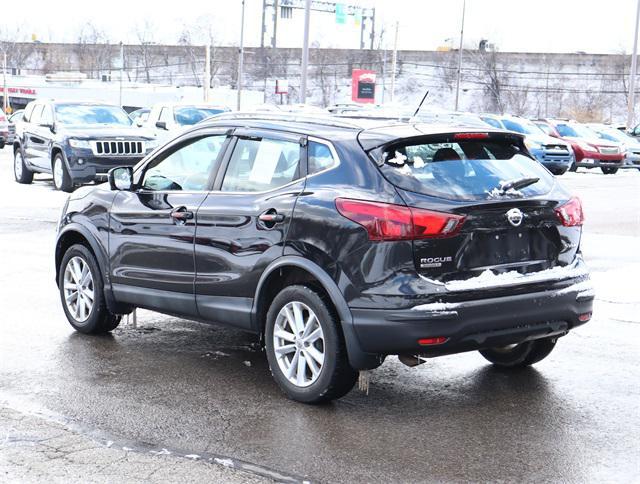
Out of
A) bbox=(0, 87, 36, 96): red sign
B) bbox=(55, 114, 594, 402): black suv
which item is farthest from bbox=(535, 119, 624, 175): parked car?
bbox=(0, 87, 36, 96): red sign

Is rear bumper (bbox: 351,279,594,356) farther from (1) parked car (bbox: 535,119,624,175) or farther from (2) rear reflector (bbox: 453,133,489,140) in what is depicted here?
(1) parked car (bbox: 535,119,624,175)


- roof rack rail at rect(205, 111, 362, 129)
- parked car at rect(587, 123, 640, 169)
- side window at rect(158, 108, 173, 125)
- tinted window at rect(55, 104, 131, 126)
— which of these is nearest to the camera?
roof rack rail at rect(205, 111, 362, 129)

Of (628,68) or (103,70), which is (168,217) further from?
(103,70)

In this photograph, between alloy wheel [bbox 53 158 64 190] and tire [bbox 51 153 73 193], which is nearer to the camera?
tire [bbox 51 153 73 193]

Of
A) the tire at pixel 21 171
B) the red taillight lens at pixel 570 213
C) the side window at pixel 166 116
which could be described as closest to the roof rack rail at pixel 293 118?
the red taillight lens at pixel 570 213

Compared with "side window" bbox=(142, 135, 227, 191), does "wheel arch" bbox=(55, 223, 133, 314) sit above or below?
below

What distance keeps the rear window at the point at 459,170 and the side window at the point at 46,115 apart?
1655cm

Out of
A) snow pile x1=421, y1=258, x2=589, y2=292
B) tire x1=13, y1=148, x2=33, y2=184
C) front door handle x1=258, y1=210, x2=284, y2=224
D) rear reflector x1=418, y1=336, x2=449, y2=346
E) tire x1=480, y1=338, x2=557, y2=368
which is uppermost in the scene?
front door handle x1=258, y1=210, x2=284, y2=224

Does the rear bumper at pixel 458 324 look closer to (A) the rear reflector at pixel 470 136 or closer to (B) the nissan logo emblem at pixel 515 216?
(B) the nissan logo emblem at pixel 515 216

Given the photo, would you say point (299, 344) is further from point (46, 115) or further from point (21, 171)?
point (21, 171)

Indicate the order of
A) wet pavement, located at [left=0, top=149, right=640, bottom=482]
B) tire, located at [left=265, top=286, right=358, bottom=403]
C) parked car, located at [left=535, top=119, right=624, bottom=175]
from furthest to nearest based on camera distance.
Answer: parked car, located at [left=535, top=119, right=624, bottom=175]
tire, located at [left=265, top=286, right=358, bottom=403]
wet pavement, located at [left=0, top=149, right=640, bottom=482]

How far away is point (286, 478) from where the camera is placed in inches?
Result: 190

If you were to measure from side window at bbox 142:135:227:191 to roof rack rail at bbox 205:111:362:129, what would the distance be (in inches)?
7.4

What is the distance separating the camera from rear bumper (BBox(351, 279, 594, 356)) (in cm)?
556
